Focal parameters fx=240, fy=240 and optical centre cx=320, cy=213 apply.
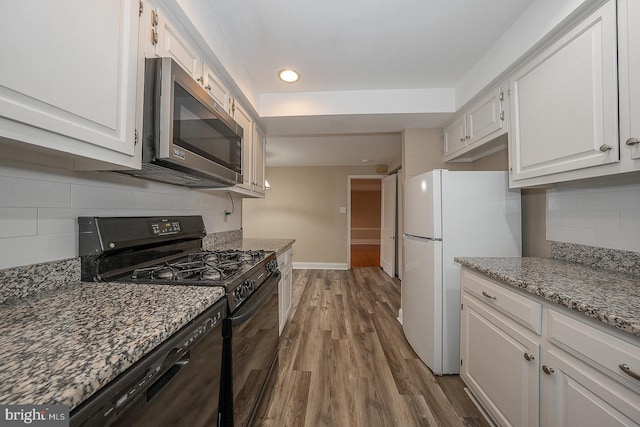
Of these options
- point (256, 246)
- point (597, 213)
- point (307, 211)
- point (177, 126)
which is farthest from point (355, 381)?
point (307, 211)

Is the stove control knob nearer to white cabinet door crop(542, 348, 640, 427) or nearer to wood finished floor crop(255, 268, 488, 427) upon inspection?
wood finished floor crop(255, 268, 488, 427)

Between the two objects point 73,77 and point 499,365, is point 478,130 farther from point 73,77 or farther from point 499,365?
point 73,77

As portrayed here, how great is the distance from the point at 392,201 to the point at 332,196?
130cm

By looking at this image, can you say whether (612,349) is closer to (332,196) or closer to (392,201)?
(392,201)

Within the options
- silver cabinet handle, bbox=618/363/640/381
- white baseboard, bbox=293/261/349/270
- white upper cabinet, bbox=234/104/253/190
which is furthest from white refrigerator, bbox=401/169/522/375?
white baseboard, bbox=293/261/349/270

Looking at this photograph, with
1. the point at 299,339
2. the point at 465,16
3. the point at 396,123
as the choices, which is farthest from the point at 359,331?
the point at 465,16

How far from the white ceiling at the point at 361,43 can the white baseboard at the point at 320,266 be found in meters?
3.19

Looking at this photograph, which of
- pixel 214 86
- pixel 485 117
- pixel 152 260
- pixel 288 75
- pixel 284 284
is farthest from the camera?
pixel 284 284

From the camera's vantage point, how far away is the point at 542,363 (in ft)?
3.19

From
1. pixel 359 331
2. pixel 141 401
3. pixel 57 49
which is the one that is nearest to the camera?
pixel 141 401

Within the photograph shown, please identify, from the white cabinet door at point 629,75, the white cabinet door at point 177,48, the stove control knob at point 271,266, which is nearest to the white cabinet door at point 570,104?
the white cabinet door at point 629,75

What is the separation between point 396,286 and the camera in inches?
153

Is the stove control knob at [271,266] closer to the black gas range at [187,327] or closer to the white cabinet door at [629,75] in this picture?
the black gas range at [187,327]

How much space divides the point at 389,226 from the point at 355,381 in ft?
10.8
